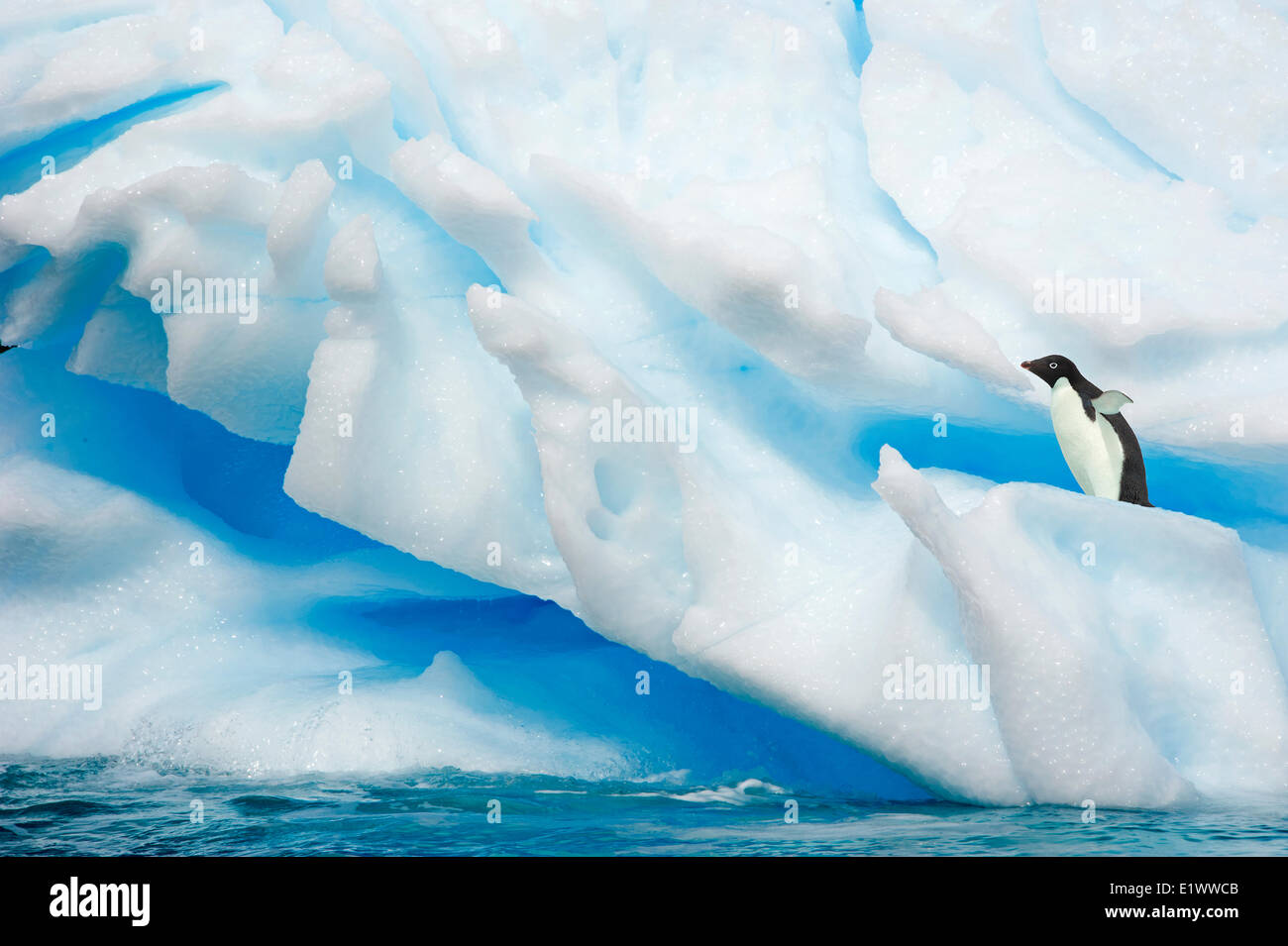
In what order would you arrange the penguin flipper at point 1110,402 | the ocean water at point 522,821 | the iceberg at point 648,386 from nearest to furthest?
the ocean water at point 522,821, the iceberg at point 648,386, the penguin flipper at point 1110,402

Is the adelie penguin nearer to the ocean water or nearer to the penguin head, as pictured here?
the penguin head

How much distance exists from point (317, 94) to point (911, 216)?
79.7 inches

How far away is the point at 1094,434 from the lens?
10.5ft

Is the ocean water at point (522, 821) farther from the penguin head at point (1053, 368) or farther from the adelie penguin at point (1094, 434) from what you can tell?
the penguin head at point (1053, 368)

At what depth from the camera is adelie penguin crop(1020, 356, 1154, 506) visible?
3189 mm

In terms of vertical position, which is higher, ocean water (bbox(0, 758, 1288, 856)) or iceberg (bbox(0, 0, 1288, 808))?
iceberg (bbox(0, 0, 1288, 808))

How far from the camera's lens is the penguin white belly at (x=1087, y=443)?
3188mm

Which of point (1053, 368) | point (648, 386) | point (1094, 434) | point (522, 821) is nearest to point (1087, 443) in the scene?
point (1094, 434)

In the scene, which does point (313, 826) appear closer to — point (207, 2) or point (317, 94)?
point (317, 94)

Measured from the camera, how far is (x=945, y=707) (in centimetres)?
283

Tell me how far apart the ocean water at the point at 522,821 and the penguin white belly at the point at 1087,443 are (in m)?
0.98

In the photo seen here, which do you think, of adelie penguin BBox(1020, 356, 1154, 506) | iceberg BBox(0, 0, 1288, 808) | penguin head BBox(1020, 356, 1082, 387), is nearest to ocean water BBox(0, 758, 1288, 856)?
iceberg BBox(0, 0, 1288, 808)

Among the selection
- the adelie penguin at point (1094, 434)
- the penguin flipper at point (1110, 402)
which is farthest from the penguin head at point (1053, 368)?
the penguin flipper at point (1110, 402)

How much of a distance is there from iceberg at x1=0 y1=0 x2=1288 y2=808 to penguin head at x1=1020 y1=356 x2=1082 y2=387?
0.35 ft
